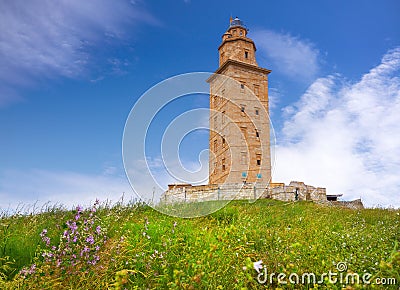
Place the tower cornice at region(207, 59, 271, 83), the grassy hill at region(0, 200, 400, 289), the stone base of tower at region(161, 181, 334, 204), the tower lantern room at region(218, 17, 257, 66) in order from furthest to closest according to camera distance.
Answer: the tower lantern room at region(218, 17, 257, 66) → the tower cornice at region(207, 59, 271, 83) → the stone base of tower at region(161, 181, 334, 204) → the grassy hill at region(0, 200, 400, 289)

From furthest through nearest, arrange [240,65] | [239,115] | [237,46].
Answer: [237,46] → [240,65] → [239,115]

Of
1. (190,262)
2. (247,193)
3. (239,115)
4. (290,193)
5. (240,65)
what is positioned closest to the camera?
(190,262)

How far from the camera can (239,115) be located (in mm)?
33219

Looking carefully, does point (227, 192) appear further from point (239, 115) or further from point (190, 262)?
point (190, 262)

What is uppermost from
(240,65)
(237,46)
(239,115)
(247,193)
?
(237,46)

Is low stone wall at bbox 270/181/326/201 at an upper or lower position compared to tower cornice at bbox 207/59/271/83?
lower

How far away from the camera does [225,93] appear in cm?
3525

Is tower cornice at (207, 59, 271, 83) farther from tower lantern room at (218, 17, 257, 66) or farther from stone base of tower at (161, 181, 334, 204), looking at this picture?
stone base of tower at (161, 181, 334, 204)

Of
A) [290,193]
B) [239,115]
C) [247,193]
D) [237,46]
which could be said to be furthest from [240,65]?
[290,193]

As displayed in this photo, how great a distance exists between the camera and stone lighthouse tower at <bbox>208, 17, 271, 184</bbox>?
31750 mm

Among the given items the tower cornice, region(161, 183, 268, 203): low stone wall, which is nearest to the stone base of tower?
region(161, 183, 268, 203): low stone wall

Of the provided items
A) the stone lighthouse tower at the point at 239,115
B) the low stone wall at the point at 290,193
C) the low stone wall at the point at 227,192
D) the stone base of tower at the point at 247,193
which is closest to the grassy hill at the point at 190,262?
the stone base of tower at the point at 247,193

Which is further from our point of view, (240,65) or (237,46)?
(237,46)

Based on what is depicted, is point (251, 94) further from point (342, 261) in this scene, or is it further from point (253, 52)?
point (342, 261)
